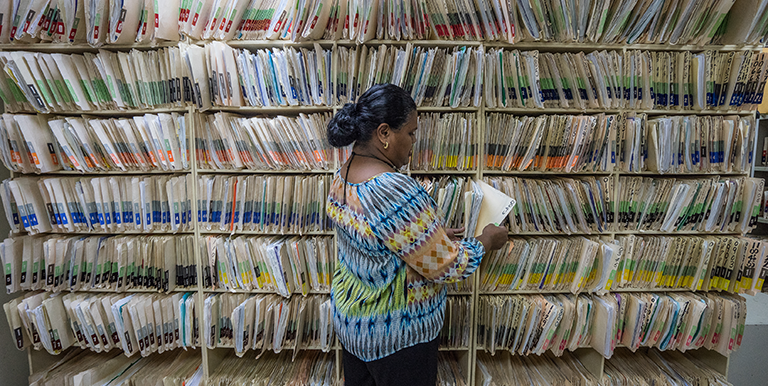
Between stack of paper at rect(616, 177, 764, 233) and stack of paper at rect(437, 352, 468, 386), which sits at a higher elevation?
stack of paper at rect(616, 177, 764, 233)

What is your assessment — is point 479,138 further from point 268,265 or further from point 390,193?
point 268,265

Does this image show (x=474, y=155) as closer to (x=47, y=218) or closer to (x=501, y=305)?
(x=501, y=305)

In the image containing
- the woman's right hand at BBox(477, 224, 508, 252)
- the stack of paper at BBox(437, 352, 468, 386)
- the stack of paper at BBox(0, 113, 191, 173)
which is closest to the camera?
the woman's right hand at BBox(477, 224, 508, 252)

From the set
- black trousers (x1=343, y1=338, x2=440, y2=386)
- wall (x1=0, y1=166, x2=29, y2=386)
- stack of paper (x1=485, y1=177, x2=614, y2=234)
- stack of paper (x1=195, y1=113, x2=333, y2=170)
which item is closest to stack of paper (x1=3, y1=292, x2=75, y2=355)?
wall (x1=0, y1=166, x2=29, y2=386)

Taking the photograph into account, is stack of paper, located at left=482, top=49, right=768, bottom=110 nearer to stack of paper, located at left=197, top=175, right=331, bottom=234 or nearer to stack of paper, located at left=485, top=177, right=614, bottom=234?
stack of paper, located at left=485, top=177, right=614, bottom=234

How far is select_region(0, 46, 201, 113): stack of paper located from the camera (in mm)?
1744

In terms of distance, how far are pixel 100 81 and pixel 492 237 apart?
218 centimetres

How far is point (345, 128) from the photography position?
1.23 m

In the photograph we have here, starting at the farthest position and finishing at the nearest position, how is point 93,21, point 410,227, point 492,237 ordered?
1. point 93,21
2. point 492,237
3. point 410,227

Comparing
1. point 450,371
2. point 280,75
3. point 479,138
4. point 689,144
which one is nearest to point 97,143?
point 280,75

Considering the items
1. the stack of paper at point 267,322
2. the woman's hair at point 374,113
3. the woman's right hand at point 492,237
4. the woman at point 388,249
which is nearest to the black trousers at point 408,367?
the woman at point 388,249

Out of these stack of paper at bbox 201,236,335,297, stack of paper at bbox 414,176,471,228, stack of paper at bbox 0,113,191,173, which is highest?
stack of paper at bbox 0,113,191,173

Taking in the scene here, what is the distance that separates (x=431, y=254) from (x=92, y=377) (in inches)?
85.9

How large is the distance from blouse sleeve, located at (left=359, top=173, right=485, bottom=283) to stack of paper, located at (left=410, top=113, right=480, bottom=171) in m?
0.67
